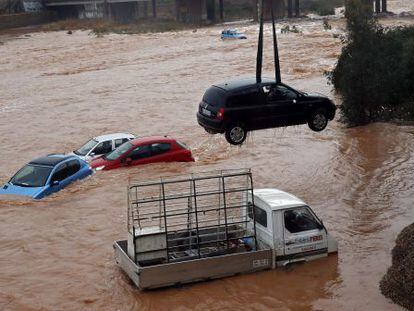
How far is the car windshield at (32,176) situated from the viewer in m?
18.7

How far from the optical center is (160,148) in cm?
2095

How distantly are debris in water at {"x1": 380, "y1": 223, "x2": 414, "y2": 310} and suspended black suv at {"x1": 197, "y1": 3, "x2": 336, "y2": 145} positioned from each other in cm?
444

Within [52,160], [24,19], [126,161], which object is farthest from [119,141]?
[24,19]

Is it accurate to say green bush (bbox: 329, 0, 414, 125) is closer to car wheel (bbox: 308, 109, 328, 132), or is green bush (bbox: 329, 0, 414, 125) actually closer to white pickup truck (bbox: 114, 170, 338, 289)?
car wheel (bbox: 308, 109, 328, 132)

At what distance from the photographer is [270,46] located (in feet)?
177

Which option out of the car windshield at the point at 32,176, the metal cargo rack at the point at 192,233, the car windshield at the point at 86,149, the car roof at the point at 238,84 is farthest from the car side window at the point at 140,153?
the metal cargo rack at the point at 192,233

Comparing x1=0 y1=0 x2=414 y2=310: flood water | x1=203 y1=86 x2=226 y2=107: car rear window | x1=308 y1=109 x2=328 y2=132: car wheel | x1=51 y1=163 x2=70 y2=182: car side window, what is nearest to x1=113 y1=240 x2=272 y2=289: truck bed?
x1=0 y1=0 x2=414 y2=310: flood water

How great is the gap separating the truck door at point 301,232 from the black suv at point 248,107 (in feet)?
11.9

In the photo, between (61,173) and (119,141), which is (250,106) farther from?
(119,141)

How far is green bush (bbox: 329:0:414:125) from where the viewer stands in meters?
24.9

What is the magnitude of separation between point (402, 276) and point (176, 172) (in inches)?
375

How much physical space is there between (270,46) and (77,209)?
38514 mm

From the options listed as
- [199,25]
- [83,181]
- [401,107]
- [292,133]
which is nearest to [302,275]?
[83,181]

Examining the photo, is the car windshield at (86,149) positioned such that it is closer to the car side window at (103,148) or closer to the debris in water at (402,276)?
the car side window at (103,148)
